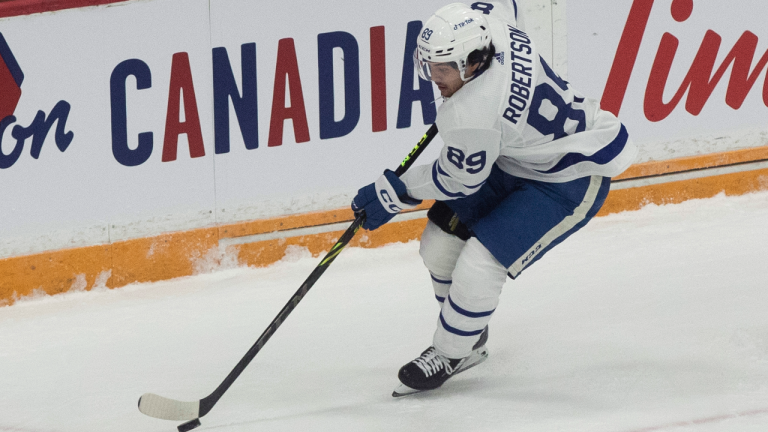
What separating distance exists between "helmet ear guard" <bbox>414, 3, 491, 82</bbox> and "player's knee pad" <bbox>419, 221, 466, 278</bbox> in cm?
55

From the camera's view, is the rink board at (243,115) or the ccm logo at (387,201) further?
the rink board at (243,115)

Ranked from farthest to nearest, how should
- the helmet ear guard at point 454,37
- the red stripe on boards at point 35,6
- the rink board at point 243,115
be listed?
the rink board at point 243,115
the red stripe on boards at point 35,6
the helmet ear guard at point 454,37

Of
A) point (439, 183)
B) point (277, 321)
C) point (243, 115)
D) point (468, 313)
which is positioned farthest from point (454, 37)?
point (243, 115)

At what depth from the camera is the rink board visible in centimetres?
357

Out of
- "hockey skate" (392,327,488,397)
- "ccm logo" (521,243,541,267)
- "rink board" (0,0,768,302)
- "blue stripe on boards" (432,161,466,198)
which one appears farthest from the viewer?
"rink board" (0,0,768,302)

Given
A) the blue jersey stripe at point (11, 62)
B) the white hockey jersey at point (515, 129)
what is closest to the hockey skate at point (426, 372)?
the white hockey jersey at point (515, 129)

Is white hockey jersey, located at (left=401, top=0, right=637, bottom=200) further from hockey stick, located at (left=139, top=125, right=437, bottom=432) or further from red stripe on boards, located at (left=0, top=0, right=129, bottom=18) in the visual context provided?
red stripe on boards, located at (left=0, top=0, right=129, bottom=18)

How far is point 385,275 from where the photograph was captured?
375 cm

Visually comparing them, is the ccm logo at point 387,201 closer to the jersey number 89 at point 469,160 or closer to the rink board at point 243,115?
the jersey number 89 at point 469,160

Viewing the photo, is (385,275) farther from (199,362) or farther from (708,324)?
(708,324)

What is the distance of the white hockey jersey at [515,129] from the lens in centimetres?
231

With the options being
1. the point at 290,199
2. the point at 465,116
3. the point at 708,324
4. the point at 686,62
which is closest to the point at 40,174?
the point at 290,199

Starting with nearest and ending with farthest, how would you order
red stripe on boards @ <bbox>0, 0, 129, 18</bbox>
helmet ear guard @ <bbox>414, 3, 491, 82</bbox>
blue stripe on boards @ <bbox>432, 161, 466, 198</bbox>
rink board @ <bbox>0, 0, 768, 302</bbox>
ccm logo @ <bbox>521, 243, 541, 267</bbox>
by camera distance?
helmet ear guard @ <bbox>414, 3, 491, 82</bbox>
blue stripe on boards @ <bbox>432, 161, 466, 198</bbox>
ccm logo @ <bbox>521, 243, 541, 267</bbox>
red stripe on boards @ <bbox>0, 0, 129, 18</bbox>
rink board @ <bbox>0, 0, 768, 302</bbox>

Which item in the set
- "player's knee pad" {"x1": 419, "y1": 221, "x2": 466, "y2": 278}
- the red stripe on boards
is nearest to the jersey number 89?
"player's knee pad" {"x1": 419, "y1": 221, "x2": 466, "y2": 278}
